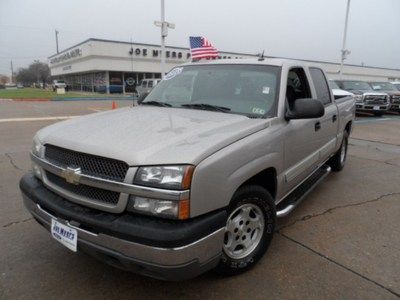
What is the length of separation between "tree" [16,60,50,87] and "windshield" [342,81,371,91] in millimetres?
93437

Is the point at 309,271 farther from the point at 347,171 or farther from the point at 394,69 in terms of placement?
the point at 394,69

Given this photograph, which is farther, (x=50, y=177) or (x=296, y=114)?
(x=296, y=114)

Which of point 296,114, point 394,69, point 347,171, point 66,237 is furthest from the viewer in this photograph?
point 394,69

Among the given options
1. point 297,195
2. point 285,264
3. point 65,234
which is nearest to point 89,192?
point 65,234

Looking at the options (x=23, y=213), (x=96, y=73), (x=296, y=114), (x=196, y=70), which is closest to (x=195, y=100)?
(x=196, y=70)

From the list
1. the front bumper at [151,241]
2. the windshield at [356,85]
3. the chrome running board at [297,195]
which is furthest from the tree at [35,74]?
the front bumper at [151,241]

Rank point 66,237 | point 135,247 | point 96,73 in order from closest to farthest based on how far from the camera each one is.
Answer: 1. point 135,247
2. point 66,237
3. point 96,73

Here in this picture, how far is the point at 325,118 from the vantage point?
4.70 m

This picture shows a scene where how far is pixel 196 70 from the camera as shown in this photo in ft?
13.9

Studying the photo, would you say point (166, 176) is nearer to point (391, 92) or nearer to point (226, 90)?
point (226, 90)

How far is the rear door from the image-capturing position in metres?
4.61

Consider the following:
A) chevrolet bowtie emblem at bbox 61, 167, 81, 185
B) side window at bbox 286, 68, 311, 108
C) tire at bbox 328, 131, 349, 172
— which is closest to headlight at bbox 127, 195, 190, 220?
chevrolet bowtie emblem at bbox 61, 167, 81, 185

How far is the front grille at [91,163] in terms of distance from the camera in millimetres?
2406

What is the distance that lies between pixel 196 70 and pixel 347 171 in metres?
3.78
